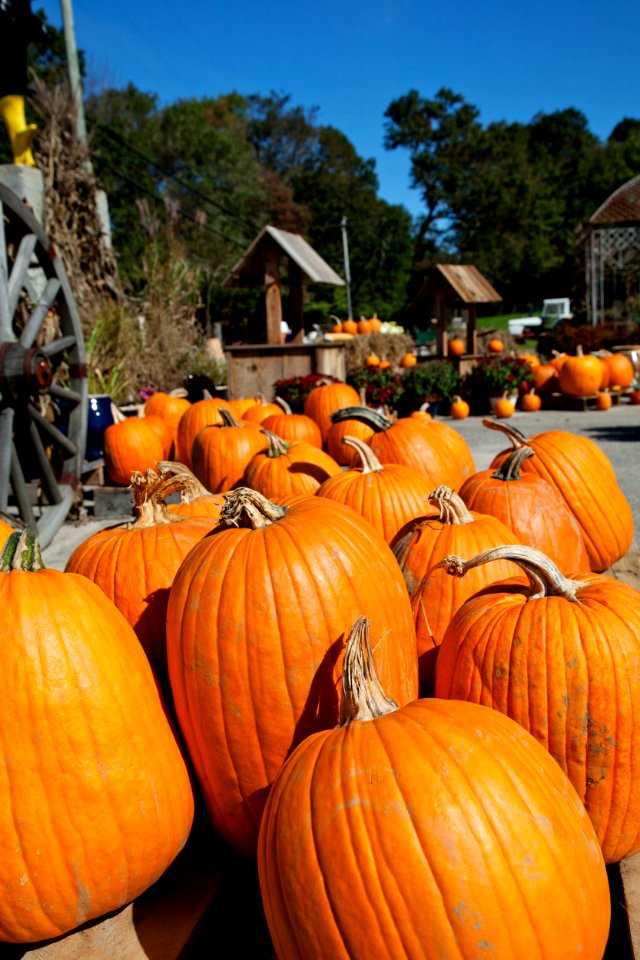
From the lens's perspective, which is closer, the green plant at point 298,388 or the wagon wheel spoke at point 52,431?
the wagon wheel spoke at point 52,431

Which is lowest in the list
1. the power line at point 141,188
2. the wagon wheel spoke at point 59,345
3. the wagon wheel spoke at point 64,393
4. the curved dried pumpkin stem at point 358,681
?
the curved dried pumpkin stem at point 358,681

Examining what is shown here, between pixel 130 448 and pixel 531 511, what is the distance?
3648 millimetres

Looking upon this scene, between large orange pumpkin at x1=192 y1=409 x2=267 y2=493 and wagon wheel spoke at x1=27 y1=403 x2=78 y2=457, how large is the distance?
3.22 feet

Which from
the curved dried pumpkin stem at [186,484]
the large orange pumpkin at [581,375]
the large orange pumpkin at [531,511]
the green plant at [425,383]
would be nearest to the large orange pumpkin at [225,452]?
the curved dried pumpkin stem at [186,484]

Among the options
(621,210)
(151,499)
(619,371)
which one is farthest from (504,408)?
(621,210)

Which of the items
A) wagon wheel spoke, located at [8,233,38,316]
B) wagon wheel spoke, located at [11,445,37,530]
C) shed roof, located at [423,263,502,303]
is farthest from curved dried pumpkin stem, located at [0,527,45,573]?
shed roof, located at [423,263,502,303]

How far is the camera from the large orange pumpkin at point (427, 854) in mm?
1062

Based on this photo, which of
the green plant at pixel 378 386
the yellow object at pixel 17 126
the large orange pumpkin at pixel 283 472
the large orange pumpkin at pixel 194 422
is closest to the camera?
the large orange pumpkin at pixel 283 472

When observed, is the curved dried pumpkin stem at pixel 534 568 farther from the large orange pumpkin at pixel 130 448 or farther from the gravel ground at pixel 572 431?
the large orange pumpkin at pixel 130 448

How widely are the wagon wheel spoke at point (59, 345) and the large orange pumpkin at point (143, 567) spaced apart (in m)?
2.96

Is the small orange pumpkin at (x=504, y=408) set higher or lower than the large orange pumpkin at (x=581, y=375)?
lower

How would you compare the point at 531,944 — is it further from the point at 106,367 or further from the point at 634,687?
the point at 106,367

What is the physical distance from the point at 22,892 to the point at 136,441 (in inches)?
171

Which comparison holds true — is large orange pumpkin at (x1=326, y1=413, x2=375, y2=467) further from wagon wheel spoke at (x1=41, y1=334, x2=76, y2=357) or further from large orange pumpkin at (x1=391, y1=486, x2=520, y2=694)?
large orange pumpkin at (x1=391, y1=486, x2=520, y2=694)
